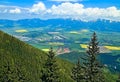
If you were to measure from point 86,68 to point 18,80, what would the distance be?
1525 cm

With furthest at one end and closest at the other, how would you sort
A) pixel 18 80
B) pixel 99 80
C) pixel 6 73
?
pixel 18 80, pixel 6 73, pixel 99 80

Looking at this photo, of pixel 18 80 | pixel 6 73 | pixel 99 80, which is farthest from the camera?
pixel 18 80

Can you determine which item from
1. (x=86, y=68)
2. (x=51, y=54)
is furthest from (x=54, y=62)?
(x=86, y=68)

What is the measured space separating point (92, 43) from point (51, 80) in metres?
8.56

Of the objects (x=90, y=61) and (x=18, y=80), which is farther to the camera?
(x=18, y=80)

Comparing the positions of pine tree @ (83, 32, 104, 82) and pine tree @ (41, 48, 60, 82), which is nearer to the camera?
pine tree @ (83, 32, 104, 82)

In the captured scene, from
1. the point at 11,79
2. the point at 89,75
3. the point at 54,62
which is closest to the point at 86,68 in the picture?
the point at 89,75

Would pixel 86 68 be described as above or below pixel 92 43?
below

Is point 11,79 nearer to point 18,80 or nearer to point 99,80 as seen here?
point 18,80

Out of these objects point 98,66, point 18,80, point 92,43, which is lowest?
point 18,80

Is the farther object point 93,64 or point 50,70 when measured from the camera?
point 50,70

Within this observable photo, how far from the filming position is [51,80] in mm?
47625

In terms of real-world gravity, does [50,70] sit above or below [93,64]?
below

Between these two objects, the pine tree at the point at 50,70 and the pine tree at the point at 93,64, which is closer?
the pine tree at the point at 93,64
